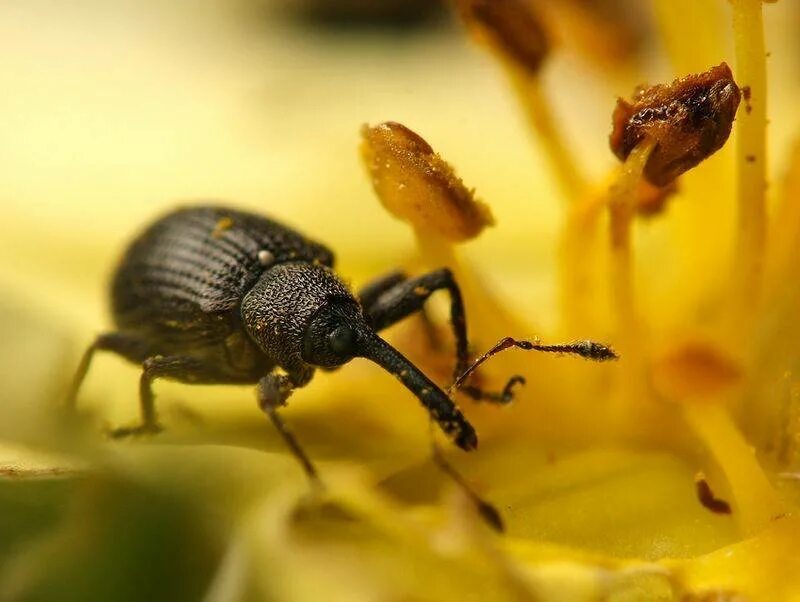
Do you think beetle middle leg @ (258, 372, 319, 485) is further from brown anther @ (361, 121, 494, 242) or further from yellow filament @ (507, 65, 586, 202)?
yellow filament @ (507, 65, 586, 202)

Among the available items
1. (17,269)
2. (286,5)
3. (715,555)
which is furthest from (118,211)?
(715,555)

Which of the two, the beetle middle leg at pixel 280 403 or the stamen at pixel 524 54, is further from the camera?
the stamen at pixel 524 54

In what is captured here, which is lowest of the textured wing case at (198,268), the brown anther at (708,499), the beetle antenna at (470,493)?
the brown anther at (708,499)

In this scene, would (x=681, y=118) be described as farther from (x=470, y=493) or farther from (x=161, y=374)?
(x=161, y=374)

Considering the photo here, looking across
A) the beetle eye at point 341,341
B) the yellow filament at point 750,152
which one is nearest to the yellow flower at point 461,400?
the yellow filament at point 750,152

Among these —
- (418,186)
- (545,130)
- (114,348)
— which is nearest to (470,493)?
(418,186)

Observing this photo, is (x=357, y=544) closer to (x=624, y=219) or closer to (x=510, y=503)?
(x=510, y=503)

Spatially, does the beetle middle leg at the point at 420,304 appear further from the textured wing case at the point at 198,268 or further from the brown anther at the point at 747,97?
the brown anther at the point at 747,97

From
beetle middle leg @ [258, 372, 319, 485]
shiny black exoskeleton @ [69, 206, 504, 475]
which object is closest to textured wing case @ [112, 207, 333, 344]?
shiny black exoskeleton @ [69, 206, 504, 475]
